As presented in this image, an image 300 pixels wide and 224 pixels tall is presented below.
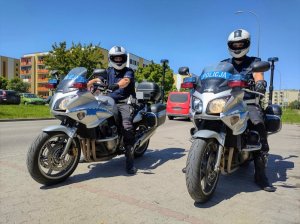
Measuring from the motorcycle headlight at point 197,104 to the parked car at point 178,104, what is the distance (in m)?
15.3

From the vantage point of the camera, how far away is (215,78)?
3.98 m

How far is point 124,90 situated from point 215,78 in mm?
1960

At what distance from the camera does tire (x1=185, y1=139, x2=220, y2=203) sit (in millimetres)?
3533

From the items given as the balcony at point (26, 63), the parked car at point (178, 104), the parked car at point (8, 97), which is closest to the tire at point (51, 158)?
the parked car at point (178, 104)

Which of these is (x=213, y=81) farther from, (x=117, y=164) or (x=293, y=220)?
(x=117, y=164)

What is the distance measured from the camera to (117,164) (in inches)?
230

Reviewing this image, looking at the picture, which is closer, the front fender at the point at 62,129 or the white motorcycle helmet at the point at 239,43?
the front fender at the point at 62,129

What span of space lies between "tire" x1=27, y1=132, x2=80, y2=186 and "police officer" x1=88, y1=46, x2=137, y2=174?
927 mm

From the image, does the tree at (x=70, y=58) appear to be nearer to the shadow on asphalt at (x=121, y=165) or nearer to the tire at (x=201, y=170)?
the shadow on asphalt at (x=121, y=165)

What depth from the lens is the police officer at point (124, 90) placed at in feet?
17.0

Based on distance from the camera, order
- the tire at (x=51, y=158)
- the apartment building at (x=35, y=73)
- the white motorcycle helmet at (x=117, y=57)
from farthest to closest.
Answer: the apartment building at (x=35, y=73)
the white motorcycle helmet at (x=117, y=57)
the tire at (x=51, y=158)

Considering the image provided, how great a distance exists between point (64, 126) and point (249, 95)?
268cm

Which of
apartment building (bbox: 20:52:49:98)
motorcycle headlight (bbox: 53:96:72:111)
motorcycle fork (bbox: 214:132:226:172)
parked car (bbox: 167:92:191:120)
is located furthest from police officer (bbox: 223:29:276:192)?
apartment building (bbox: 20:52:49:98)

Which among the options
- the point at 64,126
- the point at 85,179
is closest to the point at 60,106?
the point at 64,126
